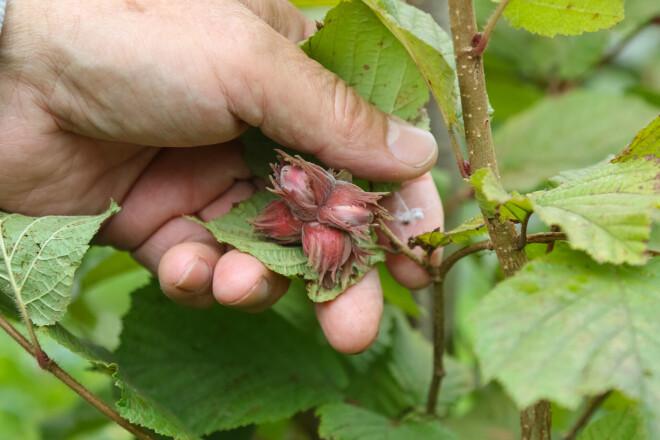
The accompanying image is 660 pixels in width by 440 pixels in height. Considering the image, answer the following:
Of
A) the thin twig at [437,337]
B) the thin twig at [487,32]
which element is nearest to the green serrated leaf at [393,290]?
the thin twig at [437,337]

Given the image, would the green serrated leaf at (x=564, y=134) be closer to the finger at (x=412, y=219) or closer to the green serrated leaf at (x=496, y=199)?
the finger at (x=412, y=219)

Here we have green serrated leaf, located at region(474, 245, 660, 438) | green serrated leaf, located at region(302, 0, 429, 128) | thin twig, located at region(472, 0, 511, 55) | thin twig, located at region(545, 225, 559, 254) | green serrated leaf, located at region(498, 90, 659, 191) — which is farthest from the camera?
green serrated leaf, located at region(498, 90, 659, 191)

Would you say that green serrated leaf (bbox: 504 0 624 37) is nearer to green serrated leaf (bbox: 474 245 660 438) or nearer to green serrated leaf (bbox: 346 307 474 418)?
green serrated leaf (bbox: 474 245 660 438)

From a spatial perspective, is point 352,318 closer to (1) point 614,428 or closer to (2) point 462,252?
(2) point 462,252

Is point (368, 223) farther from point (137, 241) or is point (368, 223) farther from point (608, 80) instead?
point (608, 80)

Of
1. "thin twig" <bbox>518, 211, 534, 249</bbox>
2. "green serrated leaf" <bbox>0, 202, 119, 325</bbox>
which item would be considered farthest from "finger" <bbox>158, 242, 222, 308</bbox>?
"thin twig" <bbox>518, 211, 534, 249</bbox>

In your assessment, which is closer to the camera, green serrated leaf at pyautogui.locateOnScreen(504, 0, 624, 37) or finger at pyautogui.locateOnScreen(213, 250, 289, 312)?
green serrated leaf at pyautogui.locateOnScreen(504, 0, 624, 37)
